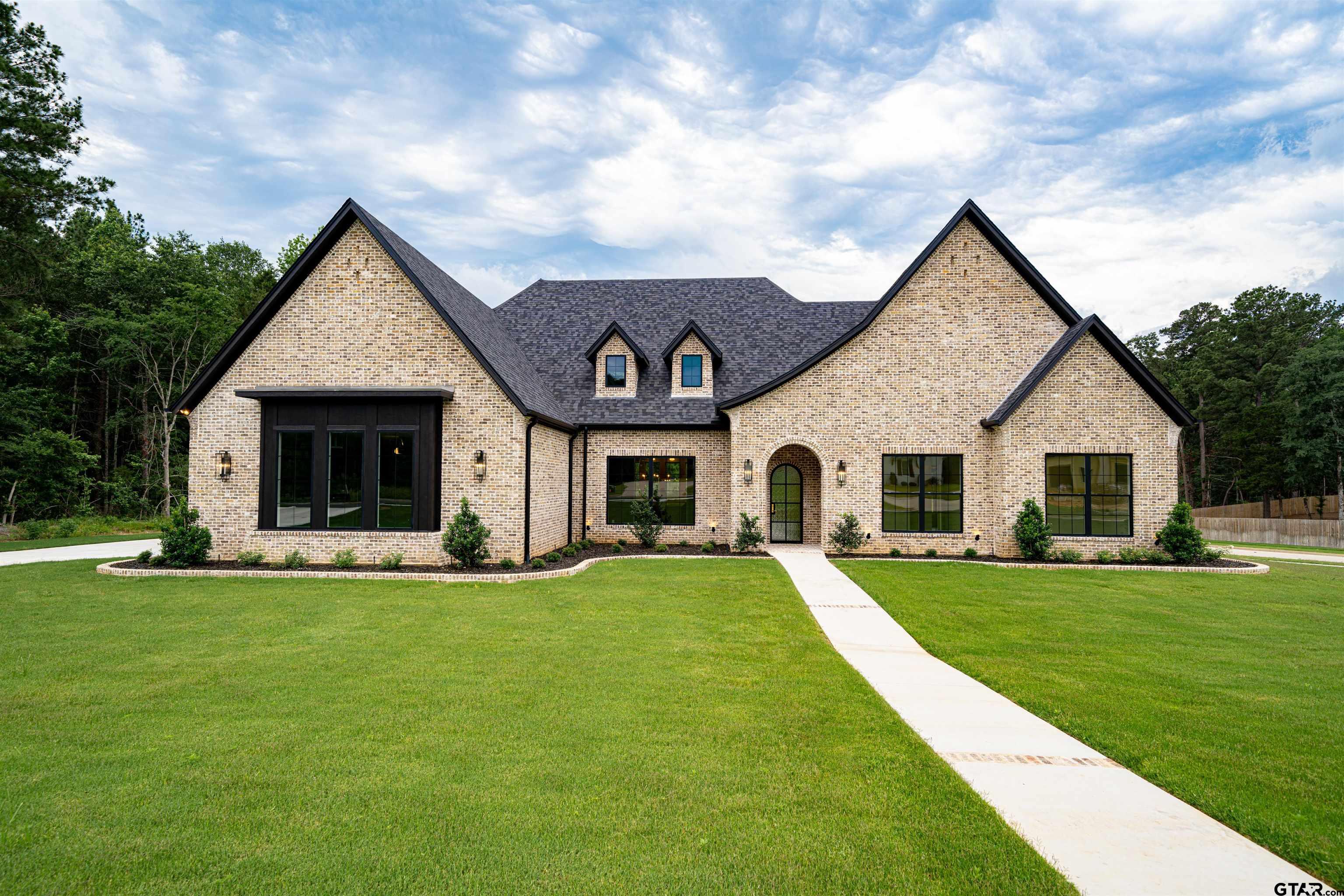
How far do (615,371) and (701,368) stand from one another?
269cm

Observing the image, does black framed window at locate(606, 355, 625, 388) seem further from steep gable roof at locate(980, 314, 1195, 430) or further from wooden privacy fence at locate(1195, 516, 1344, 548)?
wooden privacy fence at locate(1195, 516, 1344, 548)

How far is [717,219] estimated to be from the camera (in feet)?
83.8

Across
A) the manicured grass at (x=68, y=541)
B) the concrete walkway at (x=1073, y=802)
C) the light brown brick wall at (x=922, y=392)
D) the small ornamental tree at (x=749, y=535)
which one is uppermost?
the light brown brick wall at (x=922, y=392)

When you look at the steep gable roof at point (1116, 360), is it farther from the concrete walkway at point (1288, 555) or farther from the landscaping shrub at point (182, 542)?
the landscaping shrub at point (182, 542)

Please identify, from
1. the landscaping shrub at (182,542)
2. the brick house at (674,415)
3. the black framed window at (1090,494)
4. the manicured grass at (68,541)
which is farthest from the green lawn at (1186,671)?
the manicured grass at (68,541)

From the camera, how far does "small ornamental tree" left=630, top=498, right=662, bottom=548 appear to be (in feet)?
56.0

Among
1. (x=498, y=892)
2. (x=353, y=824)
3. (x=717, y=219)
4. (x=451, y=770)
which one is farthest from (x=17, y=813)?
(x=717, y=219)

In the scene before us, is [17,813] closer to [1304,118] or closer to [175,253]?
[1304,118]

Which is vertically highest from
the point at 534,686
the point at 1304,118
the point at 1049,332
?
the point at 1304,118

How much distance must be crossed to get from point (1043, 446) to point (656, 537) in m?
10.6

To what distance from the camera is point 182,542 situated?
43.2ft

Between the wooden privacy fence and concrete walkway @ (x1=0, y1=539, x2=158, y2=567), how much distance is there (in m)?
39.2

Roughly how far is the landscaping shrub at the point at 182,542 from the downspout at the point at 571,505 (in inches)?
334

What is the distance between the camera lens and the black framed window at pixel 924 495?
16203 millimetres
